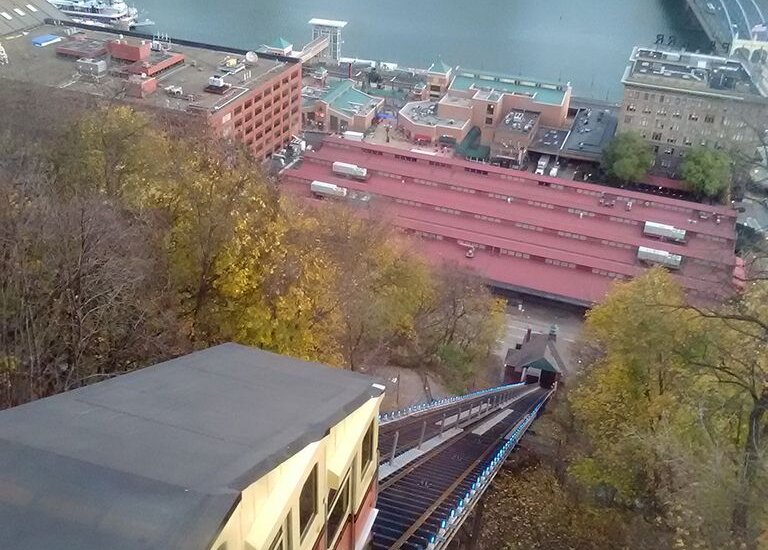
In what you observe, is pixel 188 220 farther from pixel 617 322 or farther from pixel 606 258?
pixel 606 258

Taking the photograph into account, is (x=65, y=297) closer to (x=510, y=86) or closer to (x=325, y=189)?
(x=325, y=189)

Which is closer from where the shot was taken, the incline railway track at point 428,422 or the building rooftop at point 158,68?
the incline railway track at point 428,422

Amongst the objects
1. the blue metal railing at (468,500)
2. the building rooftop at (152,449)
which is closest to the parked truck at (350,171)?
the blue metal railing at (468,500)

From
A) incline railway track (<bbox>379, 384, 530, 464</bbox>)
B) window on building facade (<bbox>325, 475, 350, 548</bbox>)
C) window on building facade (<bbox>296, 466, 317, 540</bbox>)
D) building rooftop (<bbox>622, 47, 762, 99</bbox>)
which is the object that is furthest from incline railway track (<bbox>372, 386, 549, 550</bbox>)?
building rooftop (<bbox>622, 47, 762, 99</bbox>)

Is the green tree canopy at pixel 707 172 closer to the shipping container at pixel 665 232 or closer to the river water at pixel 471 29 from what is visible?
the shipping container at pixel 665 232

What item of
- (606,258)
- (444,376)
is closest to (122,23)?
(606,258)

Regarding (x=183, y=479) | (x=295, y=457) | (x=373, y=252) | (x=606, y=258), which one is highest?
(x=183, y=479)
